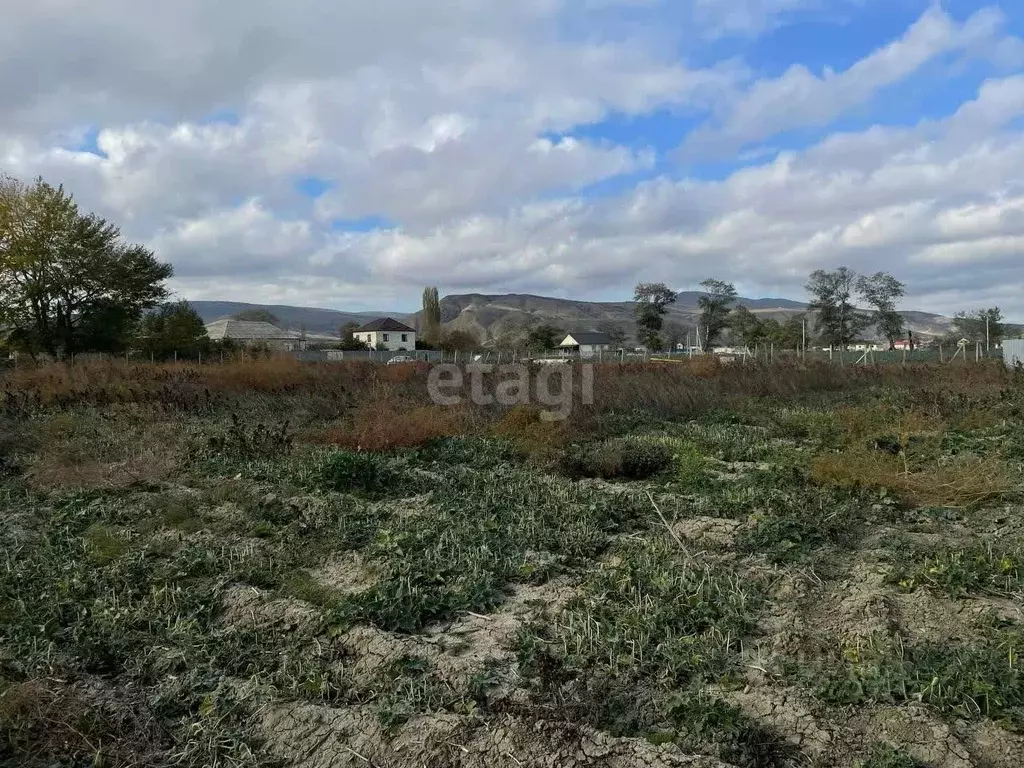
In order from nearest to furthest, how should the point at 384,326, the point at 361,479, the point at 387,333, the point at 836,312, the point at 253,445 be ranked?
the point at 361,479 < the point at 253,445 < the point at 836,312 < the point at 387,333 < the point at 384,326

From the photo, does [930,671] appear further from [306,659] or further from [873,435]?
[873,435]

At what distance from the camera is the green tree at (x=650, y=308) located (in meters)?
66.8

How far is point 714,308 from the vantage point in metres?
67.2

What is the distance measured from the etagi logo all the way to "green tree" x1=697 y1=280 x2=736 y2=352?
53098mm

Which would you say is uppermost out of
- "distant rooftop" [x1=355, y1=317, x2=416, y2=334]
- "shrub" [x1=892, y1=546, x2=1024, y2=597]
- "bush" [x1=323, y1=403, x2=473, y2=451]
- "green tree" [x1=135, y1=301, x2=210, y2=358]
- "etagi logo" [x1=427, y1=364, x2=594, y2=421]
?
"distant rooftop" [x1=355, y1=317, x2=416, y2=334]

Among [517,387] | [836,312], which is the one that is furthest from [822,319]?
[517,387]

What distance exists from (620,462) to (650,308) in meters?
61.7

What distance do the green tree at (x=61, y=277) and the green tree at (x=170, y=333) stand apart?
172cm

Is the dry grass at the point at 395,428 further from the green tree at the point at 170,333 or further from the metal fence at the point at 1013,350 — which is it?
the green tree at the point at 170,333

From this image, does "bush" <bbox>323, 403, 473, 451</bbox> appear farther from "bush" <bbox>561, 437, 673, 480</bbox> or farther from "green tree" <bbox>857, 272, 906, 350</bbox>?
"green tree" <bbox>857, 272, 906, 350</bbox>

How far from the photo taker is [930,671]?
116 inches

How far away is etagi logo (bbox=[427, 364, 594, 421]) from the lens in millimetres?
11547

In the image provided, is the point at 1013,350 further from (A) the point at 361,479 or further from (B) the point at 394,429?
(A) the point at 361,479

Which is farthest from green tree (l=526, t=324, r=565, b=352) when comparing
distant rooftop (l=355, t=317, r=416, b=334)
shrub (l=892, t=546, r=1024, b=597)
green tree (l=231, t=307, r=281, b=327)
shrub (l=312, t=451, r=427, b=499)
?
shrub (l=892, t=546, r=1024, b=597)
